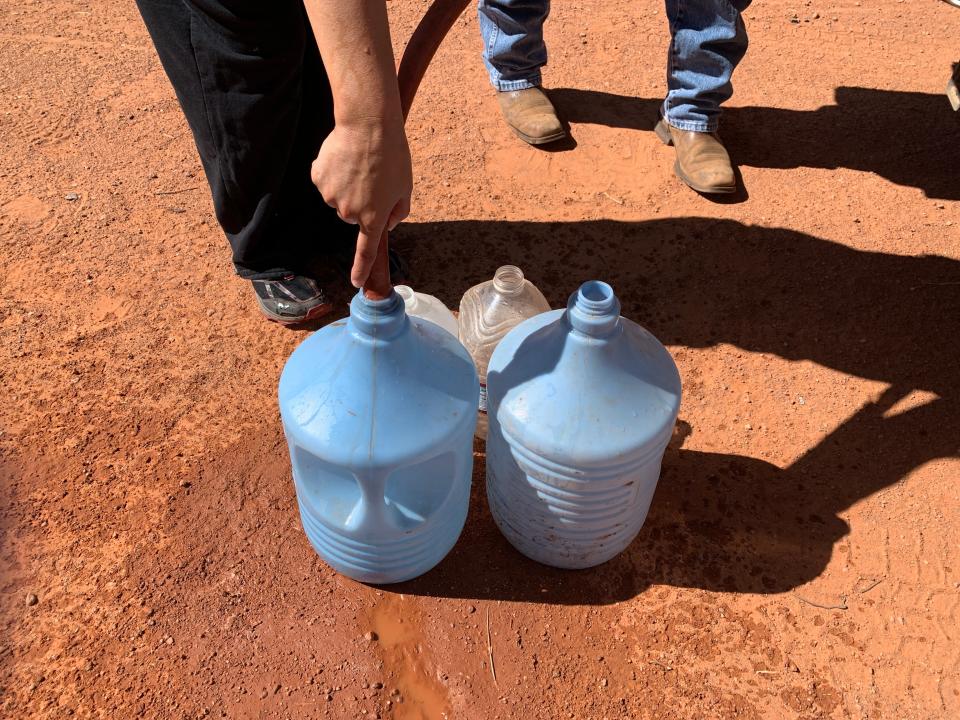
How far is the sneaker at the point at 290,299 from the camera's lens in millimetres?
2869

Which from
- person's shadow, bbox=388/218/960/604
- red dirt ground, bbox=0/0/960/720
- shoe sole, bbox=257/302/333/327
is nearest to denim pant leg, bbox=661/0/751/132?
red dirt ground, bbox=0/0/960/720

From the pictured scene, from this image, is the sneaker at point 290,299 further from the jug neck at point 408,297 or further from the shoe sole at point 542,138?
the shoe sole at point 542,138

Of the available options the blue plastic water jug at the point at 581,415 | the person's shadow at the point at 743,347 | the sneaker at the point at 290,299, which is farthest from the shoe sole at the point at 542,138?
the blue plastic water jug at the point at 581,415

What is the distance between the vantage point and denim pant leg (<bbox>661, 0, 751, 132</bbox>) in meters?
3.38

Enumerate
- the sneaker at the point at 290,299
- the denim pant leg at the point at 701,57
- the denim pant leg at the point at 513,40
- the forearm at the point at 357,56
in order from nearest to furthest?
the forearm at the point at 357,56 < the sneaker at the point at 290,299 < the denim pant leg at the point at 701,57 < the denim pant leg at the point at 513,40

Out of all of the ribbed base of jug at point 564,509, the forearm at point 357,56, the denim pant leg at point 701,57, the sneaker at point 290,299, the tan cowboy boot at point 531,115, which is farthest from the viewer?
the tan cowboy boot at point 531,115

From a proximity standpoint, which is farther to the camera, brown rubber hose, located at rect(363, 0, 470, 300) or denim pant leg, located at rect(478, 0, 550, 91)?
denim pant leg, located at rect(478, 0, 550, 91)

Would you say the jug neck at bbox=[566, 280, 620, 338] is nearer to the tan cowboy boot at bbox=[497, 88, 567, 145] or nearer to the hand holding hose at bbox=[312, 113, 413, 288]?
the hand holding hose at bbox=[312, 113, 413, 288]

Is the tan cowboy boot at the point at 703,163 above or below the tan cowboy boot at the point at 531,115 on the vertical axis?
below

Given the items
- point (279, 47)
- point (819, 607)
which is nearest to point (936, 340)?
point (819, 607)

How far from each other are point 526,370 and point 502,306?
19.9 inches

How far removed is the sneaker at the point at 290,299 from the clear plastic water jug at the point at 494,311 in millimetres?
649

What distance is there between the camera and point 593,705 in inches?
78.8

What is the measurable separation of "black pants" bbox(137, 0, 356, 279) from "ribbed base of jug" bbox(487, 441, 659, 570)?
1199 mm
